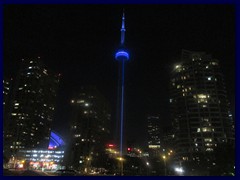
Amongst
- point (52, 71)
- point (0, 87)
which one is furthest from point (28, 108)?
point (0, 87)

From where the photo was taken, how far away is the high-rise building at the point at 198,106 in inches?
3071

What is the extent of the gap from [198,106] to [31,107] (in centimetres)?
7538

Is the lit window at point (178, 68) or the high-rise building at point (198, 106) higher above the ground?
the lit window at point (178, 68)

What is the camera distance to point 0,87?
371 inches

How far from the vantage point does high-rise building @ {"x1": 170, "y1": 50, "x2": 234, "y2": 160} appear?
78.0 meters

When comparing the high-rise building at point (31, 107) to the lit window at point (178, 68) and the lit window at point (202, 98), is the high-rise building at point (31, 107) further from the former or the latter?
the lit window at point (202, 98)

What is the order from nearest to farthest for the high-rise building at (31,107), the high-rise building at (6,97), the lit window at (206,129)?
the lit window at (206,129)
the high-rise building at (31,107)
the high-rise building at (6,97)

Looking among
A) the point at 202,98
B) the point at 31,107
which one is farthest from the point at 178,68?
the point at 31,107

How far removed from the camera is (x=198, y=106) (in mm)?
83062

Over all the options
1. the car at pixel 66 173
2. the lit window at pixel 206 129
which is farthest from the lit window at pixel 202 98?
the car at pixel 66 173

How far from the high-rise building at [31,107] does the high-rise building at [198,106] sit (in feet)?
211

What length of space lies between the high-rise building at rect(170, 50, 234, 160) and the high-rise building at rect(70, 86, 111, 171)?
37798 mm

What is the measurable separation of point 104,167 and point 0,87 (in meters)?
61.5

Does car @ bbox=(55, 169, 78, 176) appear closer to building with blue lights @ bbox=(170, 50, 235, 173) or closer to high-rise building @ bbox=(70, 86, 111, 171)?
building with blue lights @ bbox=(170, 50, 235, 173)
